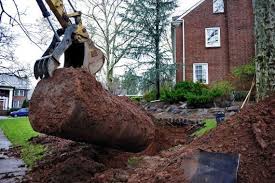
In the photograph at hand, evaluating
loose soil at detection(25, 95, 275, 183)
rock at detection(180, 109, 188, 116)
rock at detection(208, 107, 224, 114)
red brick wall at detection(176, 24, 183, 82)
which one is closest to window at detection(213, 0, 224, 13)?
red brick wall at detection(176, 24, 183, 82)

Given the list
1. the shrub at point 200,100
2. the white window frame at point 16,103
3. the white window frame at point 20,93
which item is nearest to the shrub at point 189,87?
the shrub at point 200,100

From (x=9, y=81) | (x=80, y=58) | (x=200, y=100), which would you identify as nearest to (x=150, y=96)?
(x=200, y=100)

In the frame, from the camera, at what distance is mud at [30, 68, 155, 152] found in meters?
3.94

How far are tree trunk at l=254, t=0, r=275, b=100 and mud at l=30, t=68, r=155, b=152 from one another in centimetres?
197

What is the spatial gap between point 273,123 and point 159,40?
16845 millimetres

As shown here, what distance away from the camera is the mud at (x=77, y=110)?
3.94 m

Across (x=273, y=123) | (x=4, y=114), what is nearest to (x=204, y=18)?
(x=273, y=123)

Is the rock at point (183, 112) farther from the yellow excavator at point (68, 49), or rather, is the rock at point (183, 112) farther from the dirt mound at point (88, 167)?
the yellow excavator at point (68, 49)

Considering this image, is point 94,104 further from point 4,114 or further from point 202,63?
point 4,114

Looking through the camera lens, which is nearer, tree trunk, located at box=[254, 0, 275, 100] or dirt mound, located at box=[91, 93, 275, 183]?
dirt mound, located at box=[91, 93, 275, 183]

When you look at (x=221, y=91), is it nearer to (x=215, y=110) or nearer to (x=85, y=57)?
(x=215, y=110)

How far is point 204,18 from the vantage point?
20.3 meters

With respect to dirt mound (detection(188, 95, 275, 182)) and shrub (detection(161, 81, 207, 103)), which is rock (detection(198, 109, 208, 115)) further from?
dirt mound (detection(188, 95, 275, 182))

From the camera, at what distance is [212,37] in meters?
20.0
